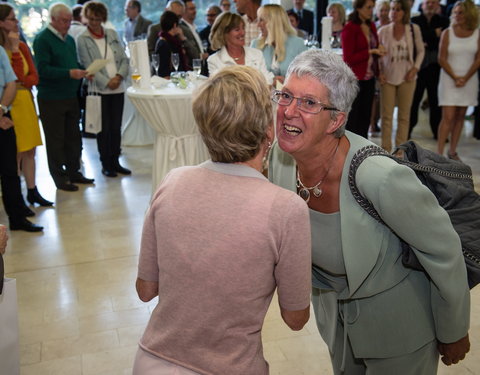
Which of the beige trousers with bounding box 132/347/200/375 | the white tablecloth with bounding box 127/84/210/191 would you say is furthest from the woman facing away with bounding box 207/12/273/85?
the beige trousers with bounding box 132/347/200/375

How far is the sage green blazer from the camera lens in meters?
1.41

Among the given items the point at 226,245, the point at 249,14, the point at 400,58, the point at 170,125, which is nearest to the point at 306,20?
the point at 249,14

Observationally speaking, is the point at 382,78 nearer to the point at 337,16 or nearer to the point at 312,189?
the point at 337,16

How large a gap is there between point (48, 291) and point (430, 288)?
254 cm

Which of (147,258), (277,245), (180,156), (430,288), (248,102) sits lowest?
(180,156)

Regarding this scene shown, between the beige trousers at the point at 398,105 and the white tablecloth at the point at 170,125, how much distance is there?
8.37ft

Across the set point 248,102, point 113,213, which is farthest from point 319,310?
point 113,213

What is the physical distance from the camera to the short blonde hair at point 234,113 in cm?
123

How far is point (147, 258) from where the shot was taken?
137 cm

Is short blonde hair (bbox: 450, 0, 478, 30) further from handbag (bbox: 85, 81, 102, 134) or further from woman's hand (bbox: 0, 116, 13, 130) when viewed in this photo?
woman's hand (bbox: 0, 116, 13, 130)

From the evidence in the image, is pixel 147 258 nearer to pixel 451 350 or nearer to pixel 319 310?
pixel 319 310

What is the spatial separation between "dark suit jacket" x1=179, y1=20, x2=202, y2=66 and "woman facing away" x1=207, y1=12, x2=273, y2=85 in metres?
1.39

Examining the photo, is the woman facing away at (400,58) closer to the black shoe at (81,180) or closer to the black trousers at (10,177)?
the black shoe at (81,180)

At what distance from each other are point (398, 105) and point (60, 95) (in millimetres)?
3649
